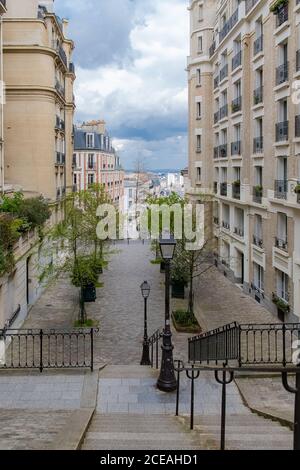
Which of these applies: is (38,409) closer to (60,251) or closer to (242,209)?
(60,251)

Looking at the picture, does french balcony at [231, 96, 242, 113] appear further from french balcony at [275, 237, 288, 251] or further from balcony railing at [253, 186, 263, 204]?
french balcony at [275, 237, 288, 251]

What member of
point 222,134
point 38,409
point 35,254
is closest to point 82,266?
point 35,254

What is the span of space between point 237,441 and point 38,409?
190 inches

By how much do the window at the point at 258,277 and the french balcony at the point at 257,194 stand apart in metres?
3.37

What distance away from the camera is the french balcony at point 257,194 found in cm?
2494

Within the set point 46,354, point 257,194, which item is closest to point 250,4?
point 257,194

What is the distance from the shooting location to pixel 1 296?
654 inches

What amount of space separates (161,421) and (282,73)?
16.4m

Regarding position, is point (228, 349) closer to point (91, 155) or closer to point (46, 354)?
point (46, 354)

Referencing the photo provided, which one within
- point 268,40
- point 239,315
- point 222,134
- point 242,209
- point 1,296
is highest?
point 268,40

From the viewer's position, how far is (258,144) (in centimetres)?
2552

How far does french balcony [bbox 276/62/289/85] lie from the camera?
68.3ft

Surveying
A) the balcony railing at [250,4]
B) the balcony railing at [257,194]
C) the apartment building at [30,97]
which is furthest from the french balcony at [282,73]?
the apartment building at [30,97]

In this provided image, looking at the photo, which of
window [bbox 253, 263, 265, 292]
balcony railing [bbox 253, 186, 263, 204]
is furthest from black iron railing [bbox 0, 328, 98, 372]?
balcony railing [bbox 253, 186, 263, 204]
